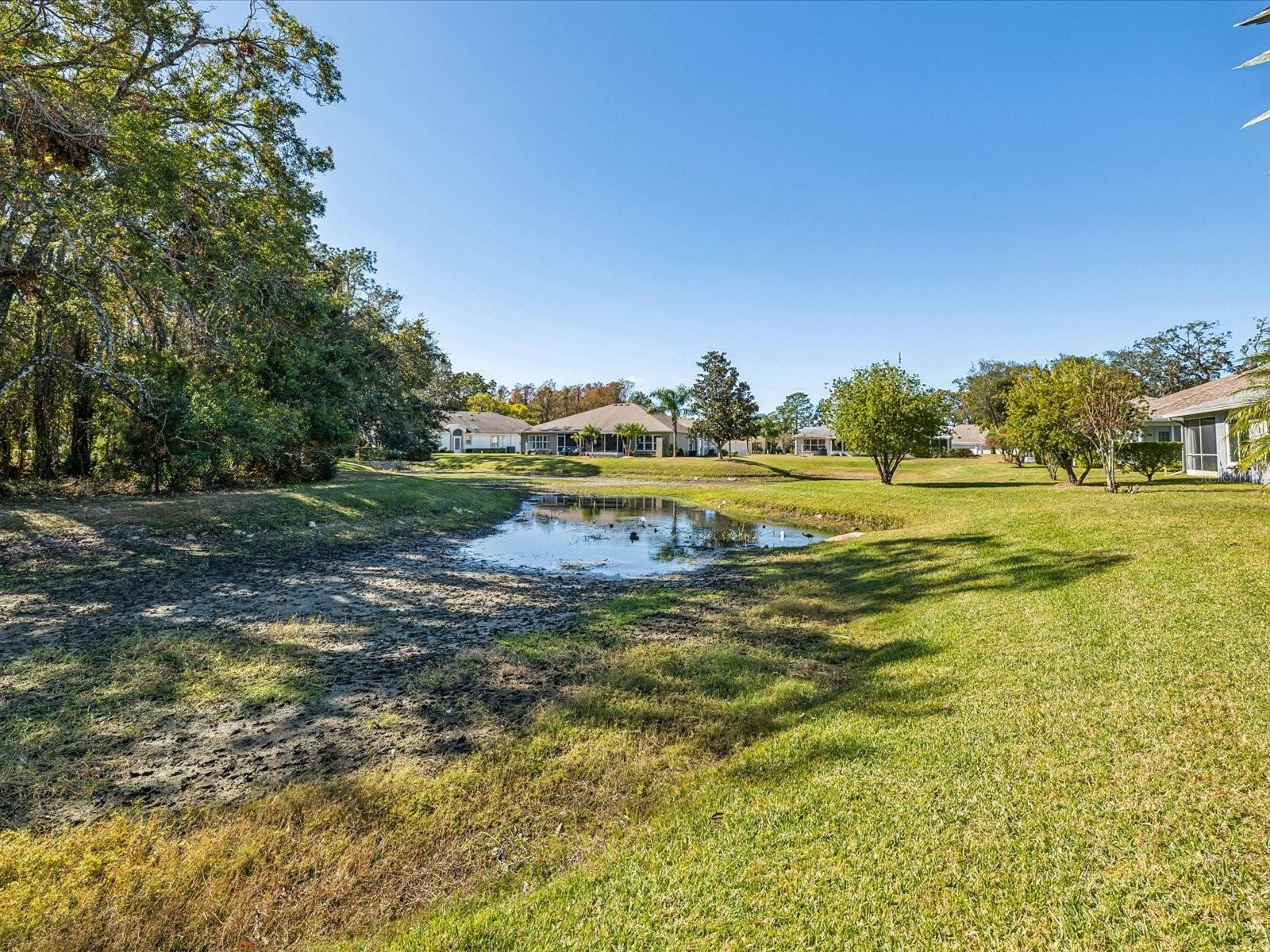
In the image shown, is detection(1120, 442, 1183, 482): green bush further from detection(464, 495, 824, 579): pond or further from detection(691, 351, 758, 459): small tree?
detection(691, 351, 758, 459): small tree

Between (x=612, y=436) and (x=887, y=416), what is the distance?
38.3 metres

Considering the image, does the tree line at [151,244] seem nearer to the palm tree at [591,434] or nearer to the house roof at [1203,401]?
the house roof at [1203,401]

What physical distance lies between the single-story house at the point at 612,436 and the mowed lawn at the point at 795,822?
54050mm

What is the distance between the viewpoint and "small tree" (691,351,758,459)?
186ft

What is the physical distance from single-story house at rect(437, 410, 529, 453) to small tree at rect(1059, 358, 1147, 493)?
180 ft

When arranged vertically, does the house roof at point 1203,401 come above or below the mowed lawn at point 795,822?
above

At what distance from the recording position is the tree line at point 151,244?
10.3 meters

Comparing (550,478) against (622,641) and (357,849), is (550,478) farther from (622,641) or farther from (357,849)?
(357,849)

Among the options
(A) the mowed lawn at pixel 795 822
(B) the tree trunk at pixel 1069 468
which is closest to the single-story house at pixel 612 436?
(B) the tree trunk at pixel 1069 468

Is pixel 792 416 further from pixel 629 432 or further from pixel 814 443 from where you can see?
pixel 629 432

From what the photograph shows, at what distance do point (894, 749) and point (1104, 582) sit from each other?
4.80 meters

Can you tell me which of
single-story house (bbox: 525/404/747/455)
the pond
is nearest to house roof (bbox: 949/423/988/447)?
single-story house (bbox: 525/404/747/455)

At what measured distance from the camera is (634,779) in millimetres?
3865

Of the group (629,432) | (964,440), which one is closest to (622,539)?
(629,432)
